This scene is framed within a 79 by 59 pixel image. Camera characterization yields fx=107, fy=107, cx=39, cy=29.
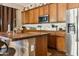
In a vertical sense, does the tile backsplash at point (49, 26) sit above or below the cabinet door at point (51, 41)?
above

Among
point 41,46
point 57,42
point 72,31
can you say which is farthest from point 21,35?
point 72,31

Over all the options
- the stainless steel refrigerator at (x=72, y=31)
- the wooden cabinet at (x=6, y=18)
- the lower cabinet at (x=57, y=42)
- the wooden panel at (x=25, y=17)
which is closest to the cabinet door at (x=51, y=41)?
the lower cabinet at (x=57, y=42)

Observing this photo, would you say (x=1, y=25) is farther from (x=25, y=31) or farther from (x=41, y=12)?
(x=41, y=12)

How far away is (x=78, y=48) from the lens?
3.62ft

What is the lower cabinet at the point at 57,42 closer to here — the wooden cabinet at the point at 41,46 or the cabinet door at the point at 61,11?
the wooden cabinet at the point at 41,46

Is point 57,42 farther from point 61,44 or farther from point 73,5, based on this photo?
point 73,5

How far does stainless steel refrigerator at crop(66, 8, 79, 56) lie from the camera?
110 centimetres

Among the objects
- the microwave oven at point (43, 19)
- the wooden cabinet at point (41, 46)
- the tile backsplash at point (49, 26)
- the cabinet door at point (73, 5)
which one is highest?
the cabinet door at point (73, 5)

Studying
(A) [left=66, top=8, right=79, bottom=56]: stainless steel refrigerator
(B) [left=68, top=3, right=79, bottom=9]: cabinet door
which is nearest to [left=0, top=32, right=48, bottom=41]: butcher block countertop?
(A) [left=66, top=8, right=79, bottom=56]: stainless steel refrigerator

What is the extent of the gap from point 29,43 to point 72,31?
489 millimetres

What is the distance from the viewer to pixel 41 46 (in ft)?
3.91

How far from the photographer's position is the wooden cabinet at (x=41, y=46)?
111 cm

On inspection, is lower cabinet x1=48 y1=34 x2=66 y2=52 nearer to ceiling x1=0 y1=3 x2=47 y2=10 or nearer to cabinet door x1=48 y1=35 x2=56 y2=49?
cabinet door x1=48 y1=35 x2=56 y2=49

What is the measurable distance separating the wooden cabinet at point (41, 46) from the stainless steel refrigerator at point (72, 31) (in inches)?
9.2
